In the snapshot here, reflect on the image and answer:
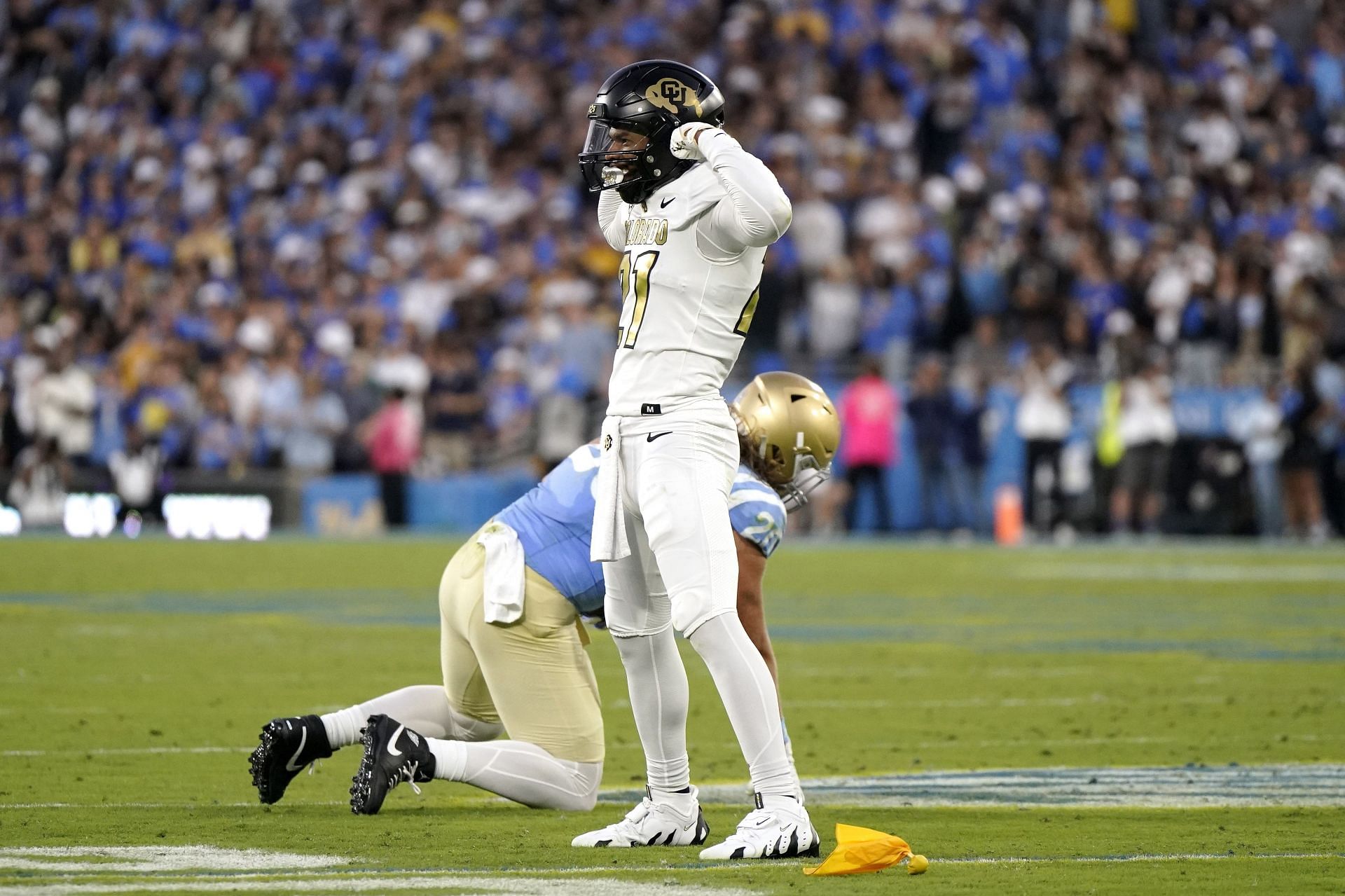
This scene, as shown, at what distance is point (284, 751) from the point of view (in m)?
5.96

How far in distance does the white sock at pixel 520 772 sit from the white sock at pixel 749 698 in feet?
3.16

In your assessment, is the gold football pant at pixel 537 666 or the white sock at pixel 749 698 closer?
the white sock at pixel 749 698

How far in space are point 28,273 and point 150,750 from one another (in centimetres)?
1808

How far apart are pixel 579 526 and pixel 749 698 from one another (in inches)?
42.6

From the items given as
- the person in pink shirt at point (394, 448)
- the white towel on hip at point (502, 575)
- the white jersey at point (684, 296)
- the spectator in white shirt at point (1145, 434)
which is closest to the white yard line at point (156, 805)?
the white towel on hip at point (502, 575)

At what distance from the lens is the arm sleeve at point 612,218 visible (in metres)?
5.59

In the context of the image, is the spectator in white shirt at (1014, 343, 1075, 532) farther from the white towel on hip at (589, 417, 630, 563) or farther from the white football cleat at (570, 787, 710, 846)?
the white towel on hip at (589, 417, 630, 563)

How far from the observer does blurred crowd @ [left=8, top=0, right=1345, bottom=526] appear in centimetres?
2138

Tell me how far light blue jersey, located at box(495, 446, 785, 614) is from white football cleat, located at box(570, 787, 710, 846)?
2.36 ft

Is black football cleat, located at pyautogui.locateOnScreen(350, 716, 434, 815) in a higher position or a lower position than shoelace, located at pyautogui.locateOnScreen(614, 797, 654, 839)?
higher

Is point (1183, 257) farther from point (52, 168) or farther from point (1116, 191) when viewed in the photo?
point (52, 168)

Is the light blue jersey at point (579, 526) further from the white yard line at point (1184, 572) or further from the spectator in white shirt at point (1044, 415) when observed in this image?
the spectator in white shirt at point (1044, 415)

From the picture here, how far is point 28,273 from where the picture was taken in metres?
24.2

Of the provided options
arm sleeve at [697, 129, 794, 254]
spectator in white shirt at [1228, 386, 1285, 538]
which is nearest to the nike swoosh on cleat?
arm sleeve at [697, 129, 794, 254]
